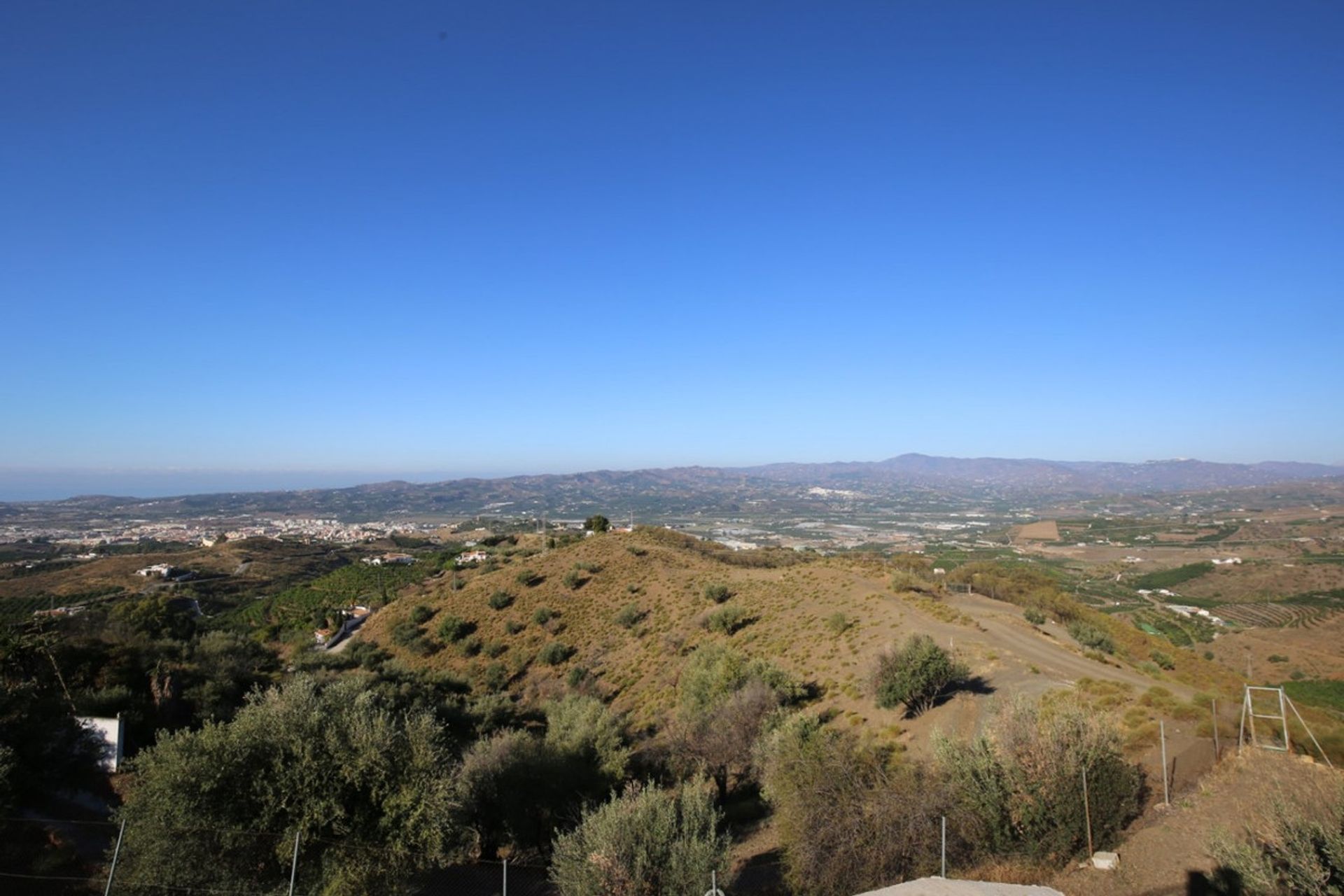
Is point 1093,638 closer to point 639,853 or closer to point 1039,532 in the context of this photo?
point 639,853

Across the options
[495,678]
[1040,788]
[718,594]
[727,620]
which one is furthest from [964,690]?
[495,678]

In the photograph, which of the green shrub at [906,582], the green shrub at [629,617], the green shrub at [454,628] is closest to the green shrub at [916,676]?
the green shrub at [906,582]

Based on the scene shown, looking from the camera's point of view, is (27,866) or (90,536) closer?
(27,866)

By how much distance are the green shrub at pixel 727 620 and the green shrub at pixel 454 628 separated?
1573 centimetres

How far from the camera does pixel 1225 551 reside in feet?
254

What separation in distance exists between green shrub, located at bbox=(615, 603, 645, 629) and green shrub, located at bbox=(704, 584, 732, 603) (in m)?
4.01

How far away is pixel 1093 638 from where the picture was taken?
27000mm

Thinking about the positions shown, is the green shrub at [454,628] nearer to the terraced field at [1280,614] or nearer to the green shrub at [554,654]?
the green shrub at [554,654]


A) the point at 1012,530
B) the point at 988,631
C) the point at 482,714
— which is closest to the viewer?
the point at 482,714

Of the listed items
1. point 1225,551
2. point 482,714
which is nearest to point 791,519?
point 1225,551

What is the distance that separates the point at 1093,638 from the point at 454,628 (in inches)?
1323

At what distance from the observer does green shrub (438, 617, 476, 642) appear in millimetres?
37906

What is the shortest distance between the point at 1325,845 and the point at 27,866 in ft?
61.7

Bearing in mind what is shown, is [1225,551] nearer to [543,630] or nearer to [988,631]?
[988,631]
